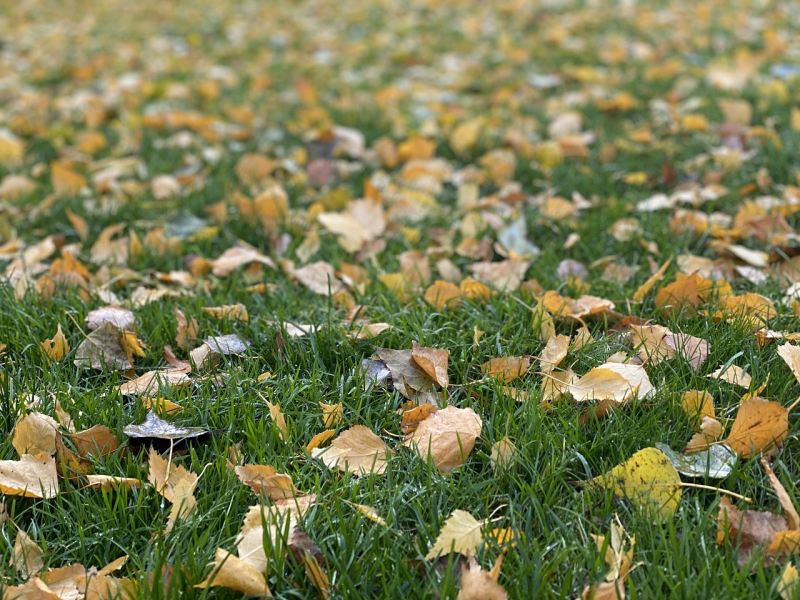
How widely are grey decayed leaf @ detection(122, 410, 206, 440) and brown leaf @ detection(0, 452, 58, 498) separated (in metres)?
0.16

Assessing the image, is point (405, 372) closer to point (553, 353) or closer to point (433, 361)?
point (433, 361)

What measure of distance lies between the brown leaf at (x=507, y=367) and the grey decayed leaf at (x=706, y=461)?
0.37m

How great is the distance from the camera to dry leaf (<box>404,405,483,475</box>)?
1.52m

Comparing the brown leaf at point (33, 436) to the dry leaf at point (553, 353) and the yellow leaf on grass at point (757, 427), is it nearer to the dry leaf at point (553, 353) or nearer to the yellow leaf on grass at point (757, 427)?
the dry leaf at point (553, 353)

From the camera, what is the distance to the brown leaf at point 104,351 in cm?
190

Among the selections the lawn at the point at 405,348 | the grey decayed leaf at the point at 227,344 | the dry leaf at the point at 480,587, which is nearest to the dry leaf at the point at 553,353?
the lawn at the point at 405,348

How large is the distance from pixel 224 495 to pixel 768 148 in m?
2.76

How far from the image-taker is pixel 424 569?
4.29ft

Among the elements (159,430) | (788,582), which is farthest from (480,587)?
(159,430)

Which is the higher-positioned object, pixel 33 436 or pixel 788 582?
pixel 33 436

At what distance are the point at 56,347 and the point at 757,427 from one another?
1652 millimetres

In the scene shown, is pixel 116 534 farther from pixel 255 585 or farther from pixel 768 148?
pixel 768 148

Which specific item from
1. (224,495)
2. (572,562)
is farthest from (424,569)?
(224,495)

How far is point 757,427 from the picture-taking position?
4.89 feet
